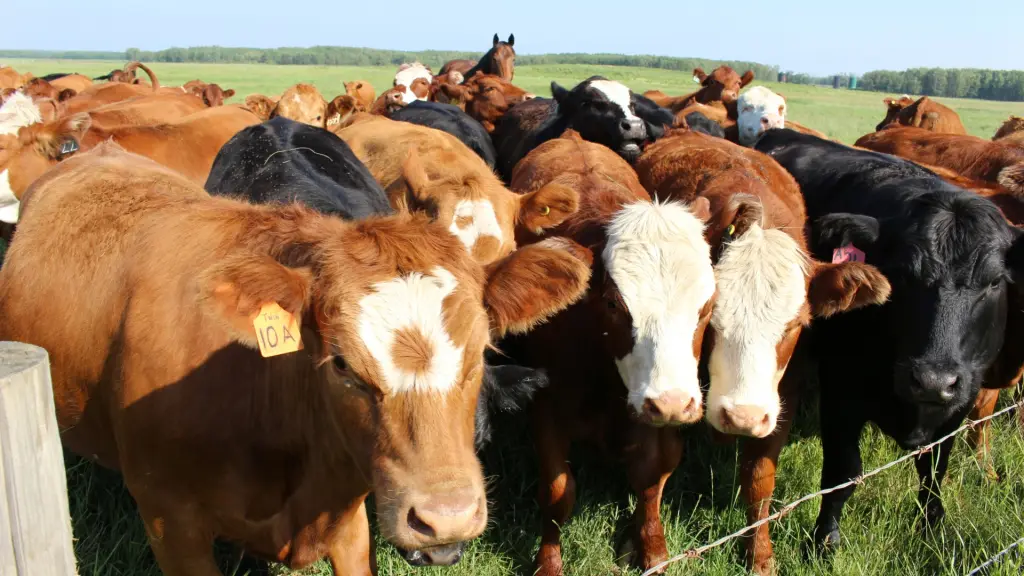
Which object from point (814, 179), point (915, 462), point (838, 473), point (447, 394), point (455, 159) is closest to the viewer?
point (447, 394)

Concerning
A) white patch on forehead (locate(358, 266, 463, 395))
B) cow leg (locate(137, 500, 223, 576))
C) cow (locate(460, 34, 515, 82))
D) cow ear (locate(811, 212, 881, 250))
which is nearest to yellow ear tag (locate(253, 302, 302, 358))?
white patch on forehead (locate(358, 266, 463, 395))

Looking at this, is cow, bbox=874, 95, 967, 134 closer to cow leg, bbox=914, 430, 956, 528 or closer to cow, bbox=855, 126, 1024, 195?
cow, bbox=855, 126, 1024, 195

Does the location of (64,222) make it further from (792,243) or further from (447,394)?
(792,243)

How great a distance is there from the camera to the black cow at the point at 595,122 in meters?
7.57

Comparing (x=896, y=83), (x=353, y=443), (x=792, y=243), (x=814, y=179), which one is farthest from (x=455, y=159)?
(x=896, y=83)

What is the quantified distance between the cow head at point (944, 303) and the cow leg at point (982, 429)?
873 millimetres

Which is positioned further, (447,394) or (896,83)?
(896,83)

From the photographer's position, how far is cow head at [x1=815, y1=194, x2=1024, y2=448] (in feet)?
12.8

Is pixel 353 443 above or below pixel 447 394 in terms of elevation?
below

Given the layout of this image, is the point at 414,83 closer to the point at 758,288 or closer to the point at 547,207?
the point at 547,207

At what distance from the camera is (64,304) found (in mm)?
3371

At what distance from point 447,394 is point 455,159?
4388 millimetres

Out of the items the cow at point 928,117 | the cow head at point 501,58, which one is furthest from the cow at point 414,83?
the cow at point 928,117

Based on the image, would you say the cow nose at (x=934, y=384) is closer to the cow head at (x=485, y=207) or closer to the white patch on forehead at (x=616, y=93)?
the cow head at (x=485, y=207)
